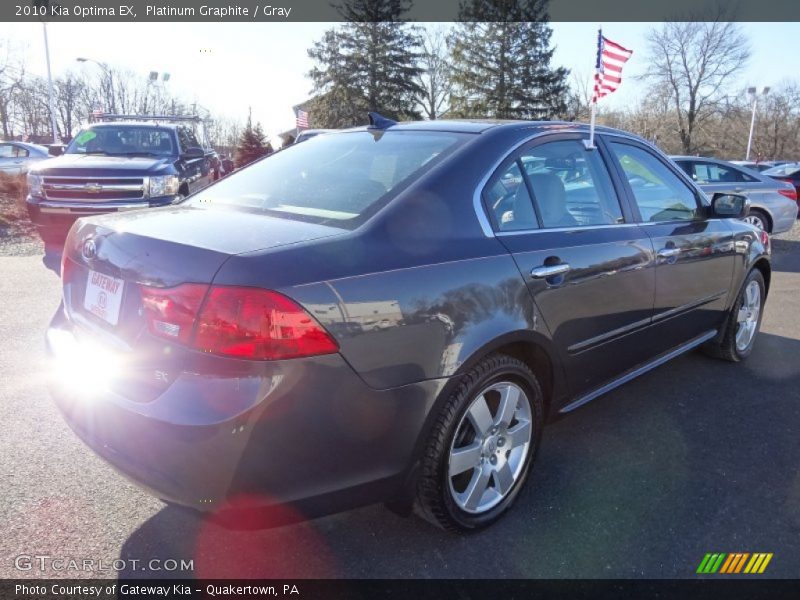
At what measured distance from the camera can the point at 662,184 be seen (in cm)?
374

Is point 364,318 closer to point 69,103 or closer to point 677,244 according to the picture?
point 677,244

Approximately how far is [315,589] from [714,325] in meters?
3.33

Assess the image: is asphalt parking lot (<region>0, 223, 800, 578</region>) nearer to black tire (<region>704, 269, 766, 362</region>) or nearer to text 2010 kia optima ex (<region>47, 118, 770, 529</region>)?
text 2010 kia optima ex (<region>47, 118, 770, 529</region>)

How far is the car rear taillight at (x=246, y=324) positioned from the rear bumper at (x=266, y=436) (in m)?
0.05

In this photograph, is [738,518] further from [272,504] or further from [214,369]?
[214,369]

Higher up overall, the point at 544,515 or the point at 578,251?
the point at 578,251

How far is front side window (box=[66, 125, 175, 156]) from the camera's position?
28.6ft

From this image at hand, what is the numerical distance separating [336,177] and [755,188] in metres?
10.2

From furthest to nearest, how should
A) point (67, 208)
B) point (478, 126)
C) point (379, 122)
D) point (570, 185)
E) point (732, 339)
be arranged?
1. point (67, 208)
2. point (732, 339)
3. point (379, 122)
4. point (570, 185)
5. point (478, 126)

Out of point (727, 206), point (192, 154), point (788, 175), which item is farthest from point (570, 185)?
point (788, 175)

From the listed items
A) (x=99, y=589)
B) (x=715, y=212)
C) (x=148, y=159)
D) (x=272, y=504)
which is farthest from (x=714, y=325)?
(x=148, y=159)

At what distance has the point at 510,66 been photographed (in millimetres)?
→ 38469

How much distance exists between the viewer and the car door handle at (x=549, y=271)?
2.51 meters

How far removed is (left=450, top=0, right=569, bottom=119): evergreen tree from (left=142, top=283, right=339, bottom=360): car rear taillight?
3825cm
